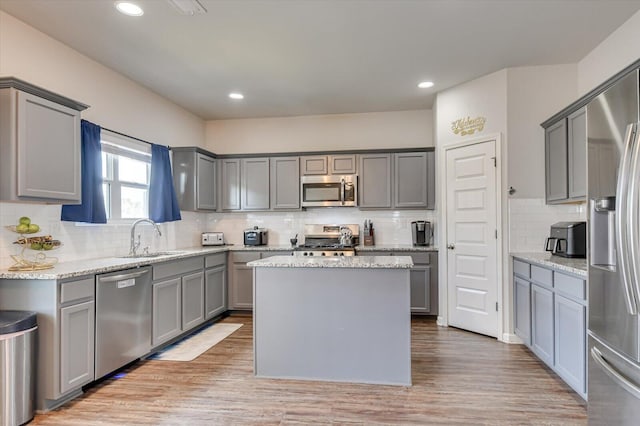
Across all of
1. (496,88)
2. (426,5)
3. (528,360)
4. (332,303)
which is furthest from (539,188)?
(332,303)

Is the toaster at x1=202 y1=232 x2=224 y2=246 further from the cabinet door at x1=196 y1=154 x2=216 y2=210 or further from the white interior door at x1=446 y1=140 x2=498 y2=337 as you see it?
the white interior door at x1=446 y1=140 x2=498 y2=337

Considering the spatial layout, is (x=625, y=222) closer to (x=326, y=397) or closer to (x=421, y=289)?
(x=326, y=397)

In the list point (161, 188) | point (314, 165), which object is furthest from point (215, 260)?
point (314, 165)

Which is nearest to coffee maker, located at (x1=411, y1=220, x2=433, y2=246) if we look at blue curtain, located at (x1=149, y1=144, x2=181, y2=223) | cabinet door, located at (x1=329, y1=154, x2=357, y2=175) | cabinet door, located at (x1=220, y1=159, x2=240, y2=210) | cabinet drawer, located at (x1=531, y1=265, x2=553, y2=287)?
cabinet door, located at (x1=329, y1=154, x2=357, y2=175)

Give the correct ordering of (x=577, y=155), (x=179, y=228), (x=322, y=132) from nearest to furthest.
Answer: (x=577, y=155), (x=179, y=228), (x=322, y=132)

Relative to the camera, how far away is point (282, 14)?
2963 mm

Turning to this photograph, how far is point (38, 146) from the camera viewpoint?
107 inches

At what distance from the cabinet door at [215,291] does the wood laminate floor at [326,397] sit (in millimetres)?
1207

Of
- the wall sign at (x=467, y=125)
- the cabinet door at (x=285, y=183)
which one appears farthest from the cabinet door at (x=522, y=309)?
the cabinet door at (x=285, y=183)

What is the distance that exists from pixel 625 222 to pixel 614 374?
0.75 metres

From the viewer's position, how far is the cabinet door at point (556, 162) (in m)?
3.54

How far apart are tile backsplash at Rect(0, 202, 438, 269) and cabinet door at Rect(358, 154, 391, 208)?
289mm

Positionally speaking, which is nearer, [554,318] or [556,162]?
[554,318]

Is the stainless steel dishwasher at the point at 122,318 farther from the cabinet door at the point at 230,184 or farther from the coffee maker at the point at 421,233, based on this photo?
the coffee maker at the point at 421,233
